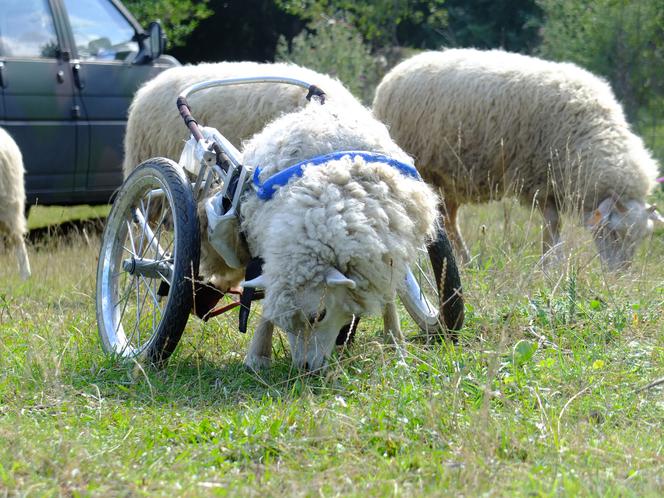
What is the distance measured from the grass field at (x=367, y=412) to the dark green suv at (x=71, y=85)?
11.8ft

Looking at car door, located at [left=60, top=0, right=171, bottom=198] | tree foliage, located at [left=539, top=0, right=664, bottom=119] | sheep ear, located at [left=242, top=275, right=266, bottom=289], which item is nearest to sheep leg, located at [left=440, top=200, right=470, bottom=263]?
car door, located at [left=60, top=0, right=171, bottom=198]

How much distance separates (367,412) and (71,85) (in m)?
5.74

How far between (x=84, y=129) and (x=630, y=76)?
274 inches

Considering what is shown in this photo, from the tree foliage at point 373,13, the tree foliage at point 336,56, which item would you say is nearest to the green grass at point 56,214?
the tree foliage at point 336,56

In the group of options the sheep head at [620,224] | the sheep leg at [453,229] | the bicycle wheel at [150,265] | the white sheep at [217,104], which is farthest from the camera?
the sheep leg at [453,229]

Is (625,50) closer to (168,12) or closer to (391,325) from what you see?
(168,12)

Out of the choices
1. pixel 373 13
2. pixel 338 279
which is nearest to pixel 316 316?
pixel 338 279

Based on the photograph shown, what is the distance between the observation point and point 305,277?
3475 mm

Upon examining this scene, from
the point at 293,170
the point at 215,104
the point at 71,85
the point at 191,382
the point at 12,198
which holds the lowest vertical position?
the point at 12,198

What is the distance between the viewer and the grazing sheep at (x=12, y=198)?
702cm

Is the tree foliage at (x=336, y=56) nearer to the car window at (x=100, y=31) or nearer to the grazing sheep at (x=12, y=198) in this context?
the car window at (x=100, y=31)

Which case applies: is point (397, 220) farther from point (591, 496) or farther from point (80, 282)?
point (80, 282)

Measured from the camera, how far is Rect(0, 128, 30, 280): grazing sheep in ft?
23.0

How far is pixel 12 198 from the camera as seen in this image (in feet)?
23.5
